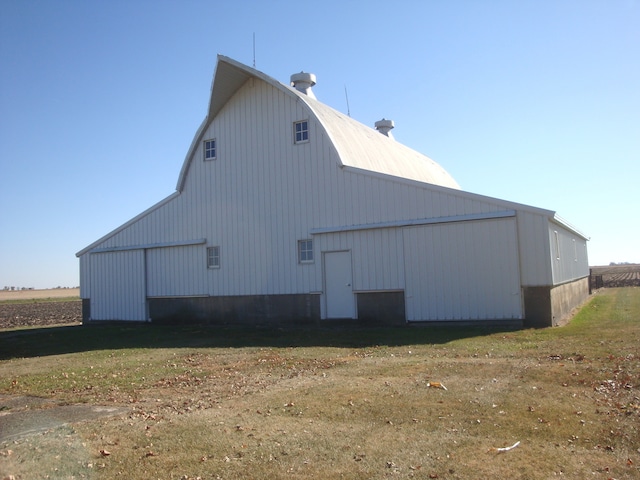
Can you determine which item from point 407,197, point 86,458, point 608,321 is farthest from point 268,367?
point 608,321

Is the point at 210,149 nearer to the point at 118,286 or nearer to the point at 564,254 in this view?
the point at 118,286

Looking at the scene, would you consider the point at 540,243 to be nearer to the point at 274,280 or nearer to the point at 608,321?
the point at 608,321

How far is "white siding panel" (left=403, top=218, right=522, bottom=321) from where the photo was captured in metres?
16.8

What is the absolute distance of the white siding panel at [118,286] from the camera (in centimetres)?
2444

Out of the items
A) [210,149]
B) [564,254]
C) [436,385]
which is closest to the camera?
[436,385]

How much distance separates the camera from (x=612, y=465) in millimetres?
5398

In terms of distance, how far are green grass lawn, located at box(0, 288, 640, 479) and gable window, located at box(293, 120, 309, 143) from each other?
8.85 m

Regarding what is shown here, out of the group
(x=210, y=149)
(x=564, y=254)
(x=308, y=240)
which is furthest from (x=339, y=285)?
(x=564, y=254)

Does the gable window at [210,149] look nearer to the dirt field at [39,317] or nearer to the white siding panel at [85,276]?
the white siding panel at [85,276]

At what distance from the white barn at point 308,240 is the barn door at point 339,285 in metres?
0.04

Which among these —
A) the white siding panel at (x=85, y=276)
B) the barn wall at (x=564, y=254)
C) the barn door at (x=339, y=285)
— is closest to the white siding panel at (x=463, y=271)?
the barn wall at (x=564, y=254)

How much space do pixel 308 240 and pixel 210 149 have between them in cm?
608

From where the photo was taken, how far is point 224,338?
703 inches

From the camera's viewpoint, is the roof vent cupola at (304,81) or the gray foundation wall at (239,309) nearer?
the gray foundation wall at (239,309)
